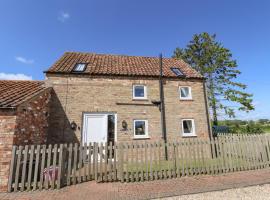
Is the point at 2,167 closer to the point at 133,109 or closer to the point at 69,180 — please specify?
the point at 69,180

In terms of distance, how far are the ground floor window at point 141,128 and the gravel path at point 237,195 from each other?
Answer: 557cm

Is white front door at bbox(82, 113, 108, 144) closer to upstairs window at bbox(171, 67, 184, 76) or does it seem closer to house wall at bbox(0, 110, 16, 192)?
house wall at bbox(0, 110, 16, 192)

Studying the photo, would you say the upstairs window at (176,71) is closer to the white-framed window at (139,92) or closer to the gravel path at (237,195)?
the white-framed window at (139,92)

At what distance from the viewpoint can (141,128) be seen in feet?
35.3

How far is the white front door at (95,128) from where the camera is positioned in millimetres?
9875

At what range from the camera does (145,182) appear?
21.3 ft

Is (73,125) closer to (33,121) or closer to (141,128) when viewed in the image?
(33,121)

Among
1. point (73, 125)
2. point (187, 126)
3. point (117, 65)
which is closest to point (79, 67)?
point (117, 65)

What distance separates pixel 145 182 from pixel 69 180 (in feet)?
9.49

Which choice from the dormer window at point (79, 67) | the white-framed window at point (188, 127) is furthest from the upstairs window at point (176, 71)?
the dormer window at point (79, 67)

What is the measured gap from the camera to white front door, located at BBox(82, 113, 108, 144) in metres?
9.88

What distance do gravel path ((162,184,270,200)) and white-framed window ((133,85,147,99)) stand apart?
6971mm

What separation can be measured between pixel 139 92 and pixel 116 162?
5646 millimetres

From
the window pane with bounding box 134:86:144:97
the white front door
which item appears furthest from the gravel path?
the window pane with bounding box 134:86:144:97
